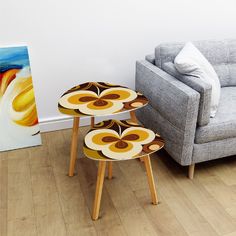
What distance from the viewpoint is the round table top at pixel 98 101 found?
1.86 metres

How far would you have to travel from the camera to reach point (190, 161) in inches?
79.3

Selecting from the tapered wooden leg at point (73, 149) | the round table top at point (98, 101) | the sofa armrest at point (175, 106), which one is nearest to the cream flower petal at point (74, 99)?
the round table top at point (98, 101)

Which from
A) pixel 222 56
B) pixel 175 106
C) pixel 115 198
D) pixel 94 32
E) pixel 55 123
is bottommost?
pixel 115 198

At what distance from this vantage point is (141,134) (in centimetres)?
180

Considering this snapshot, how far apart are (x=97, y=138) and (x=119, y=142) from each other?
0.13 m

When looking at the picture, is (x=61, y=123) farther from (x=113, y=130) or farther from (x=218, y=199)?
(x=218, y=199)

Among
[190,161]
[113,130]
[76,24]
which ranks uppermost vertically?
[76,24]

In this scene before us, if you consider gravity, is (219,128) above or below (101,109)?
below

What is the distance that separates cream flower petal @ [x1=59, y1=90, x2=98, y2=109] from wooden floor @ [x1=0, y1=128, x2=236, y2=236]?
52 cm

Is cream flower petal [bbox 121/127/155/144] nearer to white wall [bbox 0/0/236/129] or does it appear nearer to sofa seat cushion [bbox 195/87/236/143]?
sofa seat cushion [bbox 195/87/236/143]

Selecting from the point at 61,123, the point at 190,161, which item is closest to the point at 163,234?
the point at 190,161

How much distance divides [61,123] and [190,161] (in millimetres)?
1154

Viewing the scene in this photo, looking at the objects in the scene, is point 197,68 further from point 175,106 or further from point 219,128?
point 219,128

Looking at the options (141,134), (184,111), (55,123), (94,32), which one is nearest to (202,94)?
(184,111)
